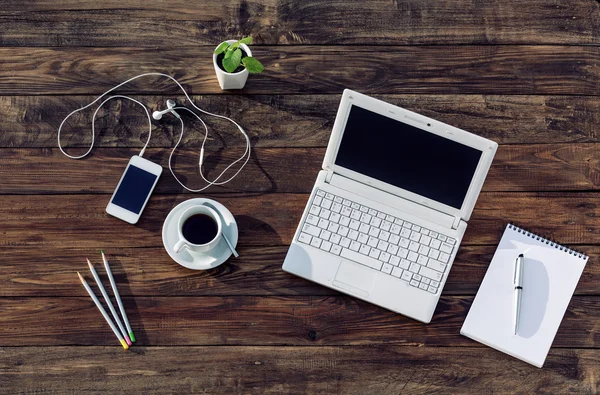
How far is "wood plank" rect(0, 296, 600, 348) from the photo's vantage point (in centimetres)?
139

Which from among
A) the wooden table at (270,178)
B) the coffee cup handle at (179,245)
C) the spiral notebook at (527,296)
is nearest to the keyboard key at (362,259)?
the wooden table at (270,178)

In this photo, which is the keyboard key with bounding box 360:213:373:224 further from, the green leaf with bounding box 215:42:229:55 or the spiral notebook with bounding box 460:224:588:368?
the green leaf with bounding box 215:42:229:55

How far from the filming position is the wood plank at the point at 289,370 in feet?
4.52

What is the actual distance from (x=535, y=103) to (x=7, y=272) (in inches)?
53.6

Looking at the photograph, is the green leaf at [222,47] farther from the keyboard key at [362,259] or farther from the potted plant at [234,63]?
the keyboard key at [362,259]

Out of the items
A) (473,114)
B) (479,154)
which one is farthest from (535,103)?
(479,154)

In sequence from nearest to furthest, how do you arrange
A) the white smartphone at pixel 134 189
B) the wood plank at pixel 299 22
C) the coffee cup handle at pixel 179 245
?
the coffee cup handle at pixel 179 245 < the white smartphone at pixel 134 189 < the wood plank at pixel 299 22

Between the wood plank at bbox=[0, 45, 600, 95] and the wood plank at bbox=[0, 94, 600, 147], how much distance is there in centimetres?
2

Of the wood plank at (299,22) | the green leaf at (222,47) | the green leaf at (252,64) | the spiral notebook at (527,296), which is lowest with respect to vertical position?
the spiral notebook at (527,296)

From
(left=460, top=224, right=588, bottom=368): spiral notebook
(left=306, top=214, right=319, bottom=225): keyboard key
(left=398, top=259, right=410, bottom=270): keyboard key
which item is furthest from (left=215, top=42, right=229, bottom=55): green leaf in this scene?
(left=460, top=224, right=588, bottom=368): spiral notebook

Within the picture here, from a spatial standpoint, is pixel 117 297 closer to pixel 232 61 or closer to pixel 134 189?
pixel 134 189

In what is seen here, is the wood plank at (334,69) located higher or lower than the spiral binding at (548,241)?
higher

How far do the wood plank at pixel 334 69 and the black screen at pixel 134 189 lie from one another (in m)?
0.22

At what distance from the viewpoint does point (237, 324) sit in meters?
1.40
